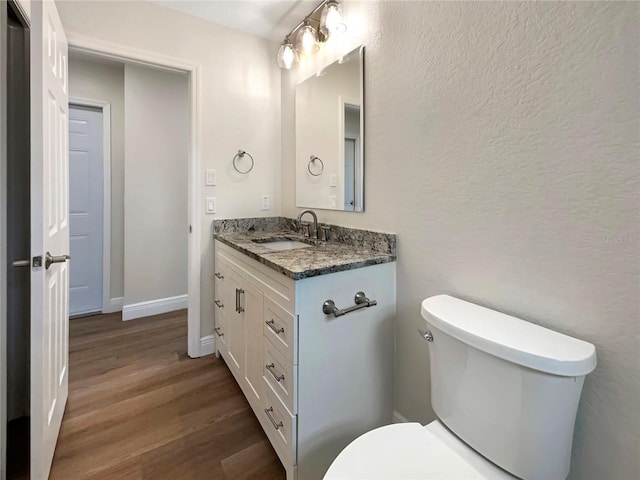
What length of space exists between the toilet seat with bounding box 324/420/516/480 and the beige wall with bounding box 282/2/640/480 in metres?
0.33

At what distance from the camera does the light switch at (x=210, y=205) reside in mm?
2164

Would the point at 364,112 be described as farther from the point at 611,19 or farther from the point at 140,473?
the point at 140,473

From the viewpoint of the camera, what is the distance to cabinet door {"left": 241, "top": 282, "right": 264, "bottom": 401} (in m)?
1.44

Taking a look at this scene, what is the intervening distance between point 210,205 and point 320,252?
3.45ft

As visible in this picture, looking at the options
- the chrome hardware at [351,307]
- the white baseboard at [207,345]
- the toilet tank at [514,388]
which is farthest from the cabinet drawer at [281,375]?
the white baseboard at [207,345]

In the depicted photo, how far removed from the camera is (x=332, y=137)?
1831mm

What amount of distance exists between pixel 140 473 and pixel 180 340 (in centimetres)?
126

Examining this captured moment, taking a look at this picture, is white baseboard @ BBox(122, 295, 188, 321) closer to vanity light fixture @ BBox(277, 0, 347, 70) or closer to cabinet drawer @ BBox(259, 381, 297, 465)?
cabinet drawer @ BBox(259, 381, 297, 465)

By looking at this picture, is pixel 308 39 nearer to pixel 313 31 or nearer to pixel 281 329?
pixel 313 31

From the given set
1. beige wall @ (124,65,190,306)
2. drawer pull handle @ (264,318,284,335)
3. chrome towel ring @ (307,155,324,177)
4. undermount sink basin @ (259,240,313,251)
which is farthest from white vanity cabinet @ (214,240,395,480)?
beige wall @ (124,65,190,306)

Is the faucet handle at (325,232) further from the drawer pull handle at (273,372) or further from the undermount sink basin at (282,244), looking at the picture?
the drawer pull handle at (273,372)

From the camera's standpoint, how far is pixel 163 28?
1.97 meters

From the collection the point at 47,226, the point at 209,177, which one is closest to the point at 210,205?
the point at 209,177

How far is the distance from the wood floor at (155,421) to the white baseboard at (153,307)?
50 centimetres
